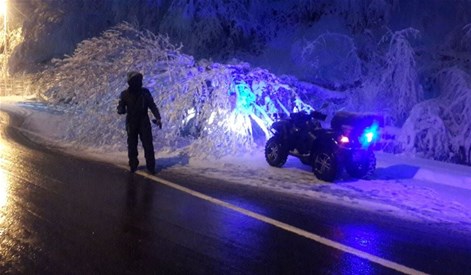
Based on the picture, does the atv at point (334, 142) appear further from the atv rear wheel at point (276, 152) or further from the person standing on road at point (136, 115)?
the person standing on road at point (136, 115)

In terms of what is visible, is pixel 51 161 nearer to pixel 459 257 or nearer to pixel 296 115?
pixel 296 115

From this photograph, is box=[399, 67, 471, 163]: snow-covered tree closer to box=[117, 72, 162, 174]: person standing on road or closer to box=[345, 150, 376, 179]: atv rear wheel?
box=[345, 150, 376, 179]: atv rear wheel

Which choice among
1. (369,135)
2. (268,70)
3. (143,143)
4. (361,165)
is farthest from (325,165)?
(268,70)

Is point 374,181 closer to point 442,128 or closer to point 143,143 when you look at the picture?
point 143,143

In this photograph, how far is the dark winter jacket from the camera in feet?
31.8

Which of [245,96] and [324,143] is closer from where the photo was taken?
[324,143]

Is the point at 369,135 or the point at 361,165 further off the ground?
the point at 369,135

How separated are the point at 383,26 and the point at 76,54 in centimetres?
1020

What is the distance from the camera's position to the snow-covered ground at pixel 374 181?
7797 millimetres

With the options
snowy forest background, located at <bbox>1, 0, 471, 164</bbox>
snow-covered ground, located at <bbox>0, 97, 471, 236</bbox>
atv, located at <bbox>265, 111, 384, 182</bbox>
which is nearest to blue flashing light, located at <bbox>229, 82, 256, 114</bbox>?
snowy forest background, located at <bbox>1, 0, 471, 164</bbox>

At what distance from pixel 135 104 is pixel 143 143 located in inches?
29.0

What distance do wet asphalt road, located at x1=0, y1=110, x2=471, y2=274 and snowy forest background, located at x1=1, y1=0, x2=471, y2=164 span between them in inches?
170

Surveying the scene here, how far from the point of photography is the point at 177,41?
19688 mm

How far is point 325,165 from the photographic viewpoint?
368 inches
